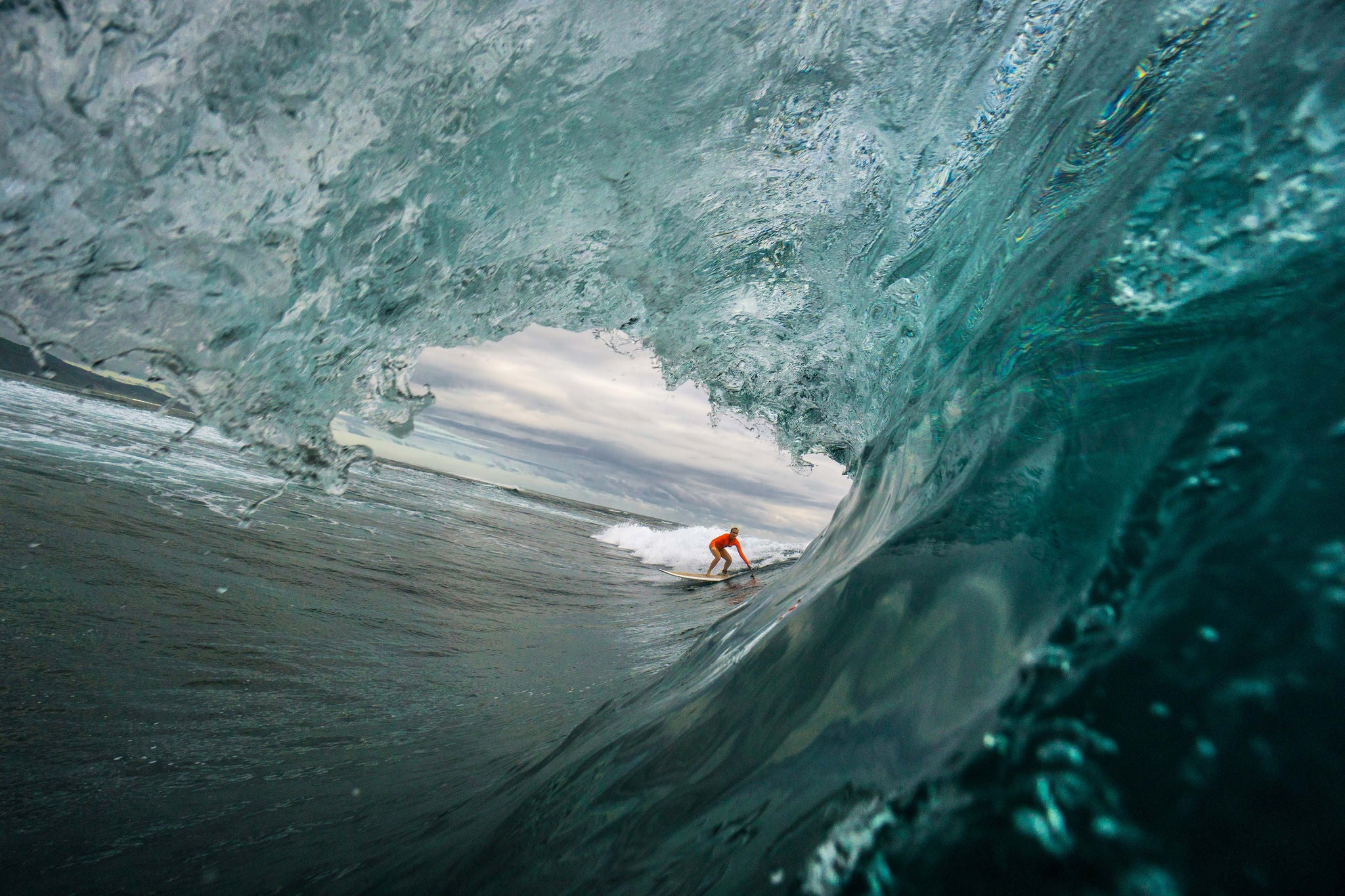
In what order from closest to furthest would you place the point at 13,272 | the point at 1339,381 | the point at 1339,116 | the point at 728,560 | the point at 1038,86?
1. the point at 1339,381
2. the point at 1339,116
3. the point at 13,272
4. the point at 1038,86
5. the point at 728,560

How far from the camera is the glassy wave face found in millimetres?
633

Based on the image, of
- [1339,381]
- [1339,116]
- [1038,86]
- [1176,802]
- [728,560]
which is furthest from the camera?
[728,560]

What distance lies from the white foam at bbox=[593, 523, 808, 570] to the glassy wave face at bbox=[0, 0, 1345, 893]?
36.3 feet

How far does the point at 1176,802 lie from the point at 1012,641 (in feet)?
1.12

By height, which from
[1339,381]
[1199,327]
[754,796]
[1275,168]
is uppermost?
[1275,168]

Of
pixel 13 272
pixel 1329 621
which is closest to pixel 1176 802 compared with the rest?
pixel 1329 621

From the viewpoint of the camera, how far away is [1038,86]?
2.70m

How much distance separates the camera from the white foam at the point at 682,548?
50.0 feet

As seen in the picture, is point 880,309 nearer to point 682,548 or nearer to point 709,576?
point 709,576

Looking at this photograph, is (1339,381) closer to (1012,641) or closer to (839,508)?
(1012,641)

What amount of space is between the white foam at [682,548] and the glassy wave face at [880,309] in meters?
11.1

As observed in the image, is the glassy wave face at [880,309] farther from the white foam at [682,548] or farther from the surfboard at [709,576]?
the white foam at [682,548]

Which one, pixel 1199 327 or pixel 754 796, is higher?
pixel 1199 327

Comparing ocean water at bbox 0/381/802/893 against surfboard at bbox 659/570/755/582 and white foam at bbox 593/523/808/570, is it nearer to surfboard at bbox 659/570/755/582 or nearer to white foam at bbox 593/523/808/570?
surfboard at bbox 659/570/755/582
